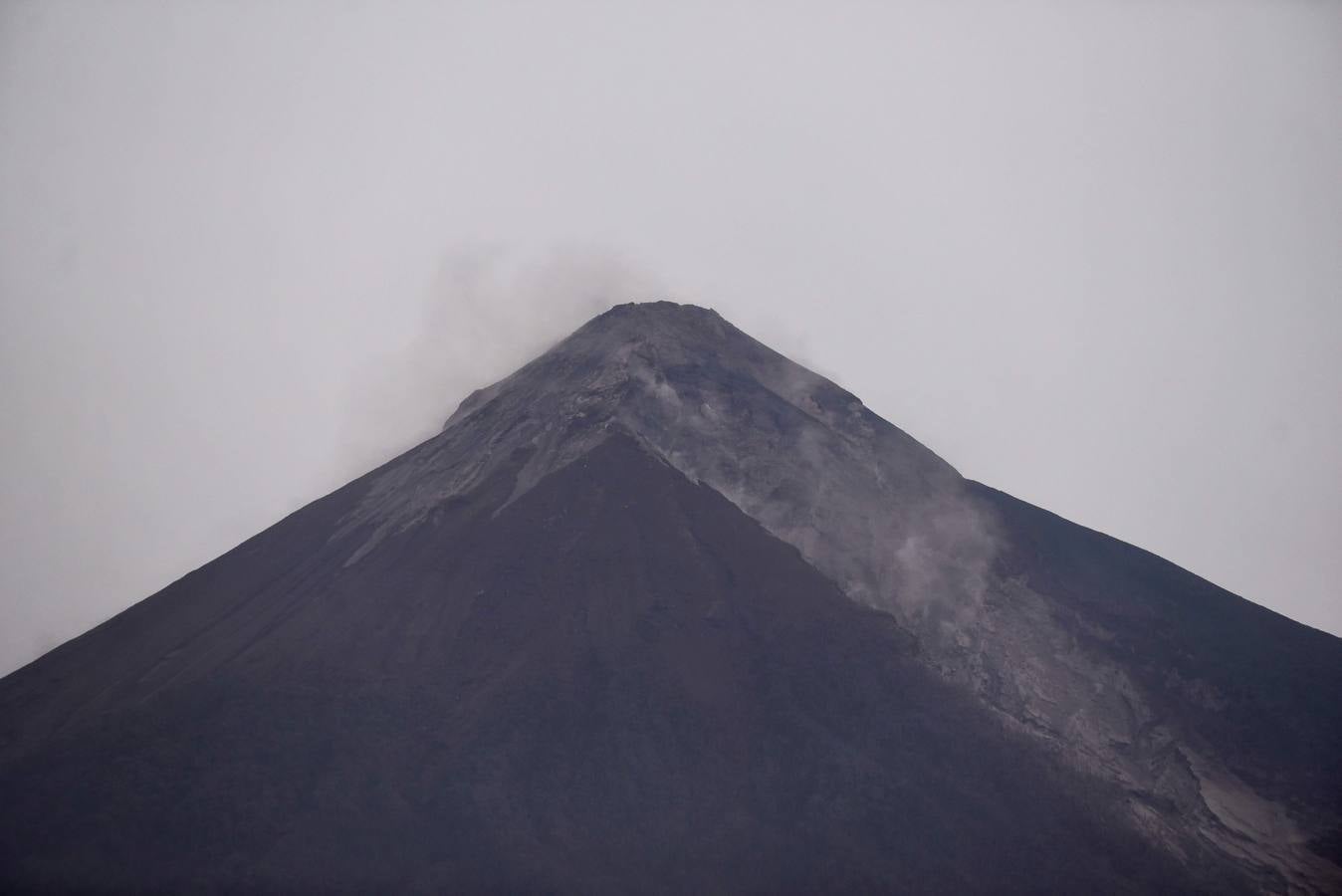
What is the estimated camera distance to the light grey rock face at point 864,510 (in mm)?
34531

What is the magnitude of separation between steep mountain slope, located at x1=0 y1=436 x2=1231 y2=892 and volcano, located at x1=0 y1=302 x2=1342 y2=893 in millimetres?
105

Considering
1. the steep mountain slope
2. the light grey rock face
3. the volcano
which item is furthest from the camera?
the light grey rock face

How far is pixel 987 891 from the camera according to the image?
28922mm

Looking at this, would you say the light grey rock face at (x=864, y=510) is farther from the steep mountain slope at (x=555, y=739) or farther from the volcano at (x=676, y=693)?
the steep mountain slope at (x=555, y=739)

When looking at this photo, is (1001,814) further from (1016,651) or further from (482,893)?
(482,893)

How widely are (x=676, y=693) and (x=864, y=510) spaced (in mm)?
11830

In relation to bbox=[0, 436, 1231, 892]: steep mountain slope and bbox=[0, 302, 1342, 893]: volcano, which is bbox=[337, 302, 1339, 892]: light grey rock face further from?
bbox=[0, 436, 1231, 892]: steep mountain slope

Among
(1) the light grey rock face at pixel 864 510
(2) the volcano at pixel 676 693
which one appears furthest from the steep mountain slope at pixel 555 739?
(1) the light grey rock face at pixel 864 510

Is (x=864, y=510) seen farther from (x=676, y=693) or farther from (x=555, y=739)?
(x=555, y=739)

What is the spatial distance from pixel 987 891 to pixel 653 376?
79.8 feet

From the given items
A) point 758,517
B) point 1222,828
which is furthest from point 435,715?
point 1222,828

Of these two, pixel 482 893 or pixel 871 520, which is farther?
pixel 871 520

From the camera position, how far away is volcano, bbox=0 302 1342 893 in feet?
97.7

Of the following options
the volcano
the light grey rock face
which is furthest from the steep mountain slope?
Answer: the light grey rock face
